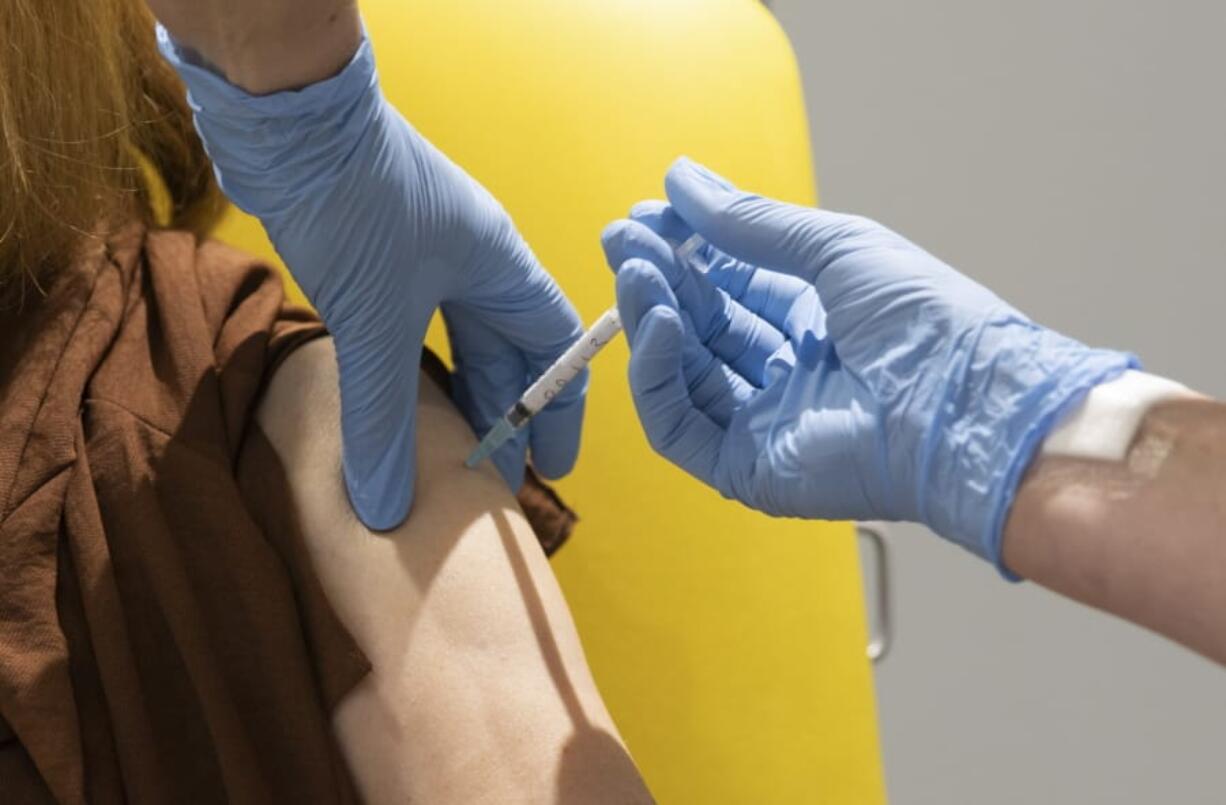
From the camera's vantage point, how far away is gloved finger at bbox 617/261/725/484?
0.89 meters

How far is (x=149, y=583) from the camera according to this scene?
93cm

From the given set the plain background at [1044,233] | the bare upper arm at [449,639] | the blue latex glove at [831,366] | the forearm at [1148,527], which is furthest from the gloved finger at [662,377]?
the plain background at [1044,233]

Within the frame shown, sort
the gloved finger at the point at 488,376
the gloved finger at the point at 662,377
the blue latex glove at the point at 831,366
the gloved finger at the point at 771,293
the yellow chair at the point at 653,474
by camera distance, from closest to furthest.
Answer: the blue latex glove at the point at 831,366 → the gloved finger at the point at 662,377 → the gloved finger at the point at 771,293 → the gloved finger at the point at 488,376 → the yellow chair at the point at 653,474

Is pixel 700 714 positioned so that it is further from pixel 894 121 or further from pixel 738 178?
pixel 894 121

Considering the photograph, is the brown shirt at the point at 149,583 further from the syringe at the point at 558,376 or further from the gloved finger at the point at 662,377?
the gloved finger at the point at 662,377

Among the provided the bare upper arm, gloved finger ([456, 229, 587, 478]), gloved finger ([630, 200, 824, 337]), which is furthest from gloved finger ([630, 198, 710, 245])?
the bare upper arm

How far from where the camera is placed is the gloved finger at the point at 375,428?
0.98m

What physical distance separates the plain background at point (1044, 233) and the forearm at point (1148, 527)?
49.5 inches

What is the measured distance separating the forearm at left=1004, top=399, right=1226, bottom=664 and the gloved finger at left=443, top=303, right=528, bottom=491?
0.48 meters

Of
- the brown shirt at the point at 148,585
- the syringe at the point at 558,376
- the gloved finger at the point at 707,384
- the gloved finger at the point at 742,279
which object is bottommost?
the brown shirt at the point at 148,585

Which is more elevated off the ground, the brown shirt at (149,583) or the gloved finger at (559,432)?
the gloved finger at (559,432)

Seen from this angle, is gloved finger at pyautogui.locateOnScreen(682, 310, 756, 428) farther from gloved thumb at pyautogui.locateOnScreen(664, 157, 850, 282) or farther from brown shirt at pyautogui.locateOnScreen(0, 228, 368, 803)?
brown shirt at pyautogui.locateOnScreen(0, 228, 368, 803)

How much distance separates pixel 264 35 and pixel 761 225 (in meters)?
0.33

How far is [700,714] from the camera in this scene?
1245mm
